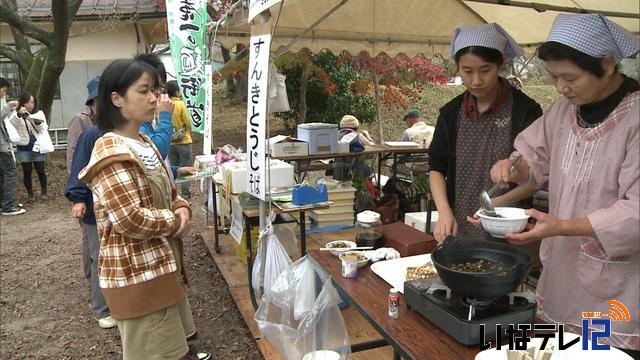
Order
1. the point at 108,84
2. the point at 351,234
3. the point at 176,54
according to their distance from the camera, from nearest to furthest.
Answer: the point at 108,84 < the point at 351,234 < the point at 176,54

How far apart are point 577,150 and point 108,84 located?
6.68 ft

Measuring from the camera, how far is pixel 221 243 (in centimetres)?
593

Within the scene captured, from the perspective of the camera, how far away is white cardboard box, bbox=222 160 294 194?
4.25 metres

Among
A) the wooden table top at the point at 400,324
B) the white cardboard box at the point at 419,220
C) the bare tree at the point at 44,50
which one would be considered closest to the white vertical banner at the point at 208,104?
the white cardboard box at the point at 419,220

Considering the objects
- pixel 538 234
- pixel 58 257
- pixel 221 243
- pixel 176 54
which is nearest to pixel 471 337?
pixel 538 234

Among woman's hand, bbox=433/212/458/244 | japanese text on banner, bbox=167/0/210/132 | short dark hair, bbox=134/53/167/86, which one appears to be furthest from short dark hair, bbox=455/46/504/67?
japanese text on banner, bbox=167/0/210/132

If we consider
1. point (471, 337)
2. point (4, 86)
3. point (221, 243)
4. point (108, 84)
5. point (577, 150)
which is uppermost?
point (4, 86)

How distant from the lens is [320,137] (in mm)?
5641

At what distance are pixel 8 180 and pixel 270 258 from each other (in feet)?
22.2

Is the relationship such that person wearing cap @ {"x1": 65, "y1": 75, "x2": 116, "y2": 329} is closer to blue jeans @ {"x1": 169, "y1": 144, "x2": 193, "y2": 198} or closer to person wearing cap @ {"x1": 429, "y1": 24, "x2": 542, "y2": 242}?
person wearing cap @ {"x1": 429, "y1": 24, "x2": 542, "y2": 242}

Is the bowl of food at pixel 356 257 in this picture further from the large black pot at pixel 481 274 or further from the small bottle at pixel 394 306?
the large black pot at pixel 481 274

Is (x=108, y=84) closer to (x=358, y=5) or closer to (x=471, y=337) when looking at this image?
(x=471, y=337)

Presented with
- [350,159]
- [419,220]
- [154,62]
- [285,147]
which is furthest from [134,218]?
[350,159]

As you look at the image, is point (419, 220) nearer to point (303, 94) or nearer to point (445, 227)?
point (445, 227)
